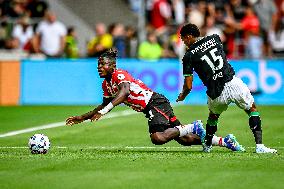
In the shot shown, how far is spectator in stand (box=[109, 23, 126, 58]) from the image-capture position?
2770 cm

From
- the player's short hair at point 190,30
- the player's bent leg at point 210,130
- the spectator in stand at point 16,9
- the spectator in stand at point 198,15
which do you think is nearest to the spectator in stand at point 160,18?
the spectator in stand at point 198,15

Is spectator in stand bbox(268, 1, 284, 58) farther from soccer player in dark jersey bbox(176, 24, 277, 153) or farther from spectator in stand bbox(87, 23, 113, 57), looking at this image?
soccer player in dark jersey bbox(176, 24, 277, 153)

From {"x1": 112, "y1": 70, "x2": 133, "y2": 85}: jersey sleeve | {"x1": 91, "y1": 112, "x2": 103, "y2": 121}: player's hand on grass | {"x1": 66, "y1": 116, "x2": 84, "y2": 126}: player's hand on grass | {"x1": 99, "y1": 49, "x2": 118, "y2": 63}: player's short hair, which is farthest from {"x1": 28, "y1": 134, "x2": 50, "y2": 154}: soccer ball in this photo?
{"x1": 99, "y1": 49, "x2": 118, "y2": 63}: player's short hair

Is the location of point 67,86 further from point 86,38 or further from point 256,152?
point 256,152

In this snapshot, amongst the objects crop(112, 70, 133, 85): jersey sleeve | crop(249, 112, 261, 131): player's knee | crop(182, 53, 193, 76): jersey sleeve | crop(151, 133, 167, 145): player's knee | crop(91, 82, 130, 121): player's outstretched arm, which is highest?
crop(182, 53, 193, 76): jersey sleeve

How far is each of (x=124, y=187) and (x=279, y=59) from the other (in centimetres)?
1675

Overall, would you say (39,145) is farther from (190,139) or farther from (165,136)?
(190,139)

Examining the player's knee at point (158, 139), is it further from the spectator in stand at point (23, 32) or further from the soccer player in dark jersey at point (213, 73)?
the spectator in stand at point (23, 32)

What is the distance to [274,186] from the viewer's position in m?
9.88

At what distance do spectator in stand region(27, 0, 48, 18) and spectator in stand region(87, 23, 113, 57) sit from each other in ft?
6.45

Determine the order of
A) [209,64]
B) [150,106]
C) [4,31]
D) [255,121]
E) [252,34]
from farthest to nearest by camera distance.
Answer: [4,31] < [252,34] < [150,106] < [255,121] < [209,64]

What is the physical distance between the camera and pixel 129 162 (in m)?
12.0

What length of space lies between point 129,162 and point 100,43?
52.2 feet

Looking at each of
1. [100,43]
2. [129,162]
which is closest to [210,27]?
[100,43]
